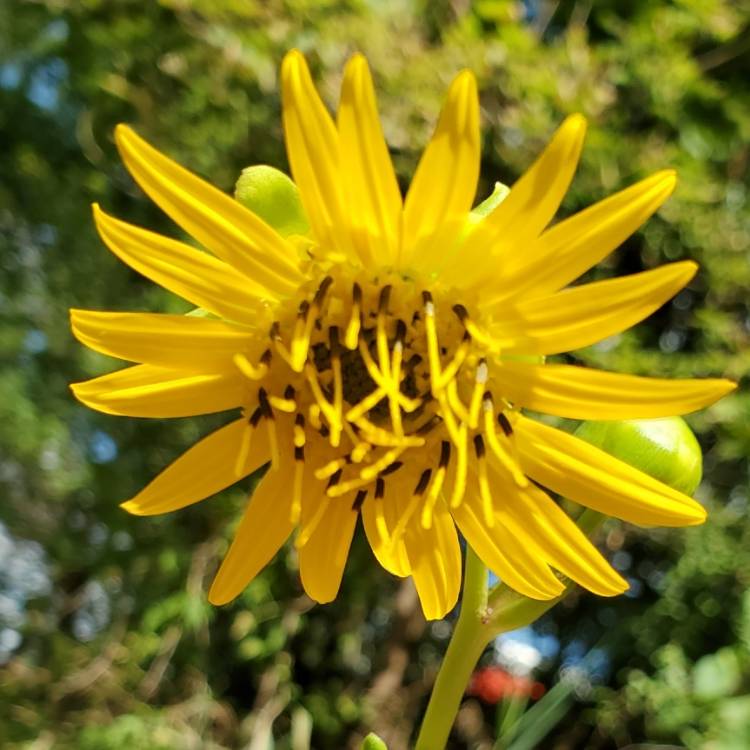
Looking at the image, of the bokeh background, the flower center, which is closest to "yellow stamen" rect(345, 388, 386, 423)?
the flower center

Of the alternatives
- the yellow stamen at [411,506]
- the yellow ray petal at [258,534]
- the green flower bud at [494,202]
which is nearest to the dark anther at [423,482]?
the yellow stamen at [411,506]

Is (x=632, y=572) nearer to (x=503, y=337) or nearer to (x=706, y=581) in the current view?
(x=706, y=581)

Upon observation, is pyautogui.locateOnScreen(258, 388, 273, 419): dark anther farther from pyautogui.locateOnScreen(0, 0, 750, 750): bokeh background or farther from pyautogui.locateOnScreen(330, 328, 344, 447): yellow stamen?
pyautogui.locateOnScreen(0, 0, 750, 750): bokeh background

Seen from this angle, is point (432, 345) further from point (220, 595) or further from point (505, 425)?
point (220, 595)

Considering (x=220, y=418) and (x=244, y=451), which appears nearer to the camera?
(x=244, y=451)

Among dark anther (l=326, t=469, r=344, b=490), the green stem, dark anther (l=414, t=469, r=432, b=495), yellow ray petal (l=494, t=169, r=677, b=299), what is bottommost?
the green stem

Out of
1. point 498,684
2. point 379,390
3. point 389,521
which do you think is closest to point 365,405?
point 379,390

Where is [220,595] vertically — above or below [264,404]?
below
